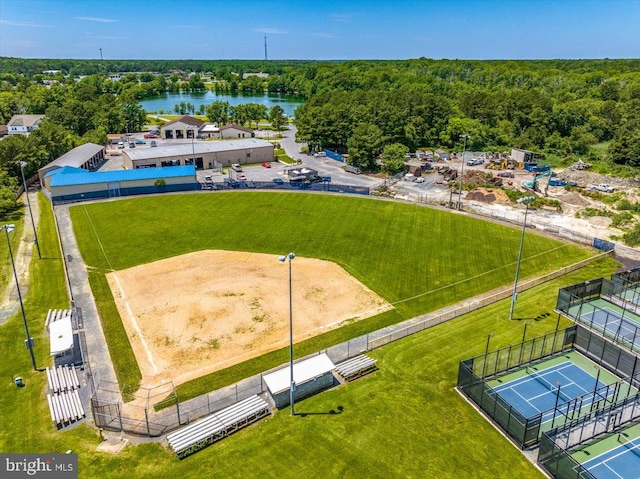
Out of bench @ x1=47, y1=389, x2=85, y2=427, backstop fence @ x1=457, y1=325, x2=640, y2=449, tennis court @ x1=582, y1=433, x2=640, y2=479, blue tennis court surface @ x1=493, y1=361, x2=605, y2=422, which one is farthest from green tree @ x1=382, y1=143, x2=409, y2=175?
bench @ x1=47, y1=389, x2=85, y2=427

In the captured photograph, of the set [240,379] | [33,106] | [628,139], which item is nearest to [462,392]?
[240,379]

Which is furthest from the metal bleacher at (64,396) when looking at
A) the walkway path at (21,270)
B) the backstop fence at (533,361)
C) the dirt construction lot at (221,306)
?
the backstop fence at (533,361)

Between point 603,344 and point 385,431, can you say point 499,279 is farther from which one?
point 385,431

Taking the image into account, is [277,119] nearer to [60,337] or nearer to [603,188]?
[603,188]

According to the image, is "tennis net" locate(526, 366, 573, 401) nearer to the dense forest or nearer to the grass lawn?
the grass lawn

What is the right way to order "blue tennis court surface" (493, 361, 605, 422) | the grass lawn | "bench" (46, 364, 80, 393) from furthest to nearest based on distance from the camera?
"bench" (46, 364, 80, 393) → "blue tennis court surface" (493, 361, 605, 422) → the grass lawn

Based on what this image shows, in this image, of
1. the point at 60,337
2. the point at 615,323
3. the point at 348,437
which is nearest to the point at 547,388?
the point at 615,323
